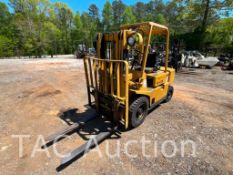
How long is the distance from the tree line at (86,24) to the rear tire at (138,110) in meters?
11.6

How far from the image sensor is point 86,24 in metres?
45.3

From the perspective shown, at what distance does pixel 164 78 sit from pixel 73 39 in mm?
43884

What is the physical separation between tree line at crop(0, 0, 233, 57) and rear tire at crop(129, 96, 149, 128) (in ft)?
38.0

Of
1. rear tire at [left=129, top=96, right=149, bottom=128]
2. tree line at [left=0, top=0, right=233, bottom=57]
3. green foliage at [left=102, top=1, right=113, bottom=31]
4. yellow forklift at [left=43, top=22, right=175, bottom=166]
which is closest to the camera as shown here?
yellow forklift at [left=43, top=22, right=175, bottom=166]

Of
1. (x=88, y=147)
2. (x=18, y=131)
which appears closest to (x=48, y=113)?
(x=18, y=131)

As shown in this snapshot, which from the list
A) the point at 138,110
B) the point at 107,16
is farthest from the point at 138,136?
the point at 107,16

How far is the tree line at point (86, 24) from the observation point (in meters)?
19.9

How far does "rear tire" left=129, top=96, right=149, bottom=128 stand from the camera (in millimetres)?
3396

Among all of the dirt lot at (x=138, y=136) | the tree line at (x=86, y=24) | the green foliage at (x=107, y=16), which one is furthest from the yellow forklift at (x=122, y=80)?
the green foliage at (x=107, y=16)

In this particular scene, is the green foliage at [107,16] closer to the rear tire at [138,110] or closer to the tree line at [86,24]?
the tree line at [86,24]

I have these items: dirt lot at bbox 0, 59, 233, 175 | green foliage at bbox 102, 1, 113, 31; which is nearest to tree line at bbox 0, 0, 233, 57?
green foliage at bbox 102, 1, 113, 31

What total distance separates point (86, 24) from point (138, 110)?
4701 cm

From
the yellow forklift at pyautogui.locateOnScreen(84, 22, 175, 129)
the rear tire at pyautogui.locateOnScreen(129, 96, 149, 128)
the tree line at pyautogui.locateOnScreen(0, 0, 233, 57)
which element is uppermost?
the tree line at pyautogui.locateOnScreen(0, 0, 233, 57)

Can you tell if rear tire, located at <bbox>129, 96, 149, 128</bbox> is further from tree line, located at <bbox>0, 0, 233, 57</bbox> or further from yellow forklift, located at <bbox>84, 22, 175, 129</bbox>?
tree line, located at <bbox>0, 0, 233, 57</bbox>
